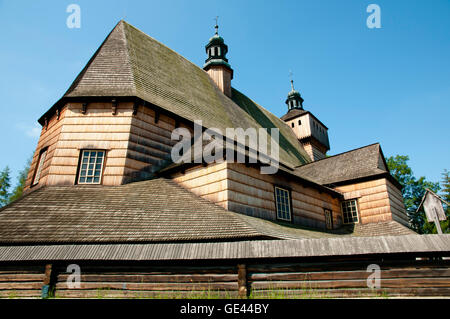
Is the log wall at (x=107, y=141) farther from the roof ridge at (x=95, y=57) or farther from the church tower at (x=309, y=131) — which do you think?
the church tower at (x=309, y=131)

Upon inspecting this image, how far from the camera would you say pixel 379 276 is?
5613mm

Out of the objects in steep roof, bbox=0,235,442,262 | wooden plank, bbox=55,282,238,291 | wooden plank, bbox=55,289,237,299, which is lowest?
wooden plank, bbox=55,289,237,299

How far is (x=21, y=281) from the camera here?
7.00m

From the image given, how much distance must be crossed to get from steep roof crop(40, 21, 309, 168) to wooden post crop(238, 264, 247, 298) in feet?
31.1

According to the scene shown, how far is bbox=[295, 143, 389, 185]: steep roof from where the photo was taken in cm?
1836

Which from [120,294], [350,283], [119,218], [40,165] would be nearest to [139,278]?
[120,294]

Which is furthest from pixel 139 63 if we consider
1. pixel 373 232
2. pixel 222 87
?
pixel 373 232

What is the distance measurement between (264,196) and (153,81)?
8.87m

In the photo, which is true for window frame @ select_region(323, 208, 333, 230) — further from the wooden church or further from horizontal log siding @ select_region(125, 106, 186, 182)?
horizontal log siding @ select_region(125, 106, 186, 182)

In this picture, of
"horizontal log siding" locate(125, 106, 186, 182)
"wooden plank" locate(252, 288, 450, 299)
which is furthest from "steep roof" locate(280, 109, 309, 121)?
"wooden plank" locate(252, 288, 450, 299)

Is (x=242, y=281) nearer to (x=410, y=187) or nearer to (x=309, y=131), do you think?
(x=309, y=131)

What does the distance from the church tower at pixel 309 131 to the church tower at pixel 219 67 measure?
38.0 ft

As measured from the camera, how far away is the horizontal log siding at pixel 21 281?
270 inches

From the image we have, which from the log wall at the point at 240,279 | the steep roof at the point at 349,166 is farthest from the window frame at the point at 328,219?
the log wall at the point at 240,279
